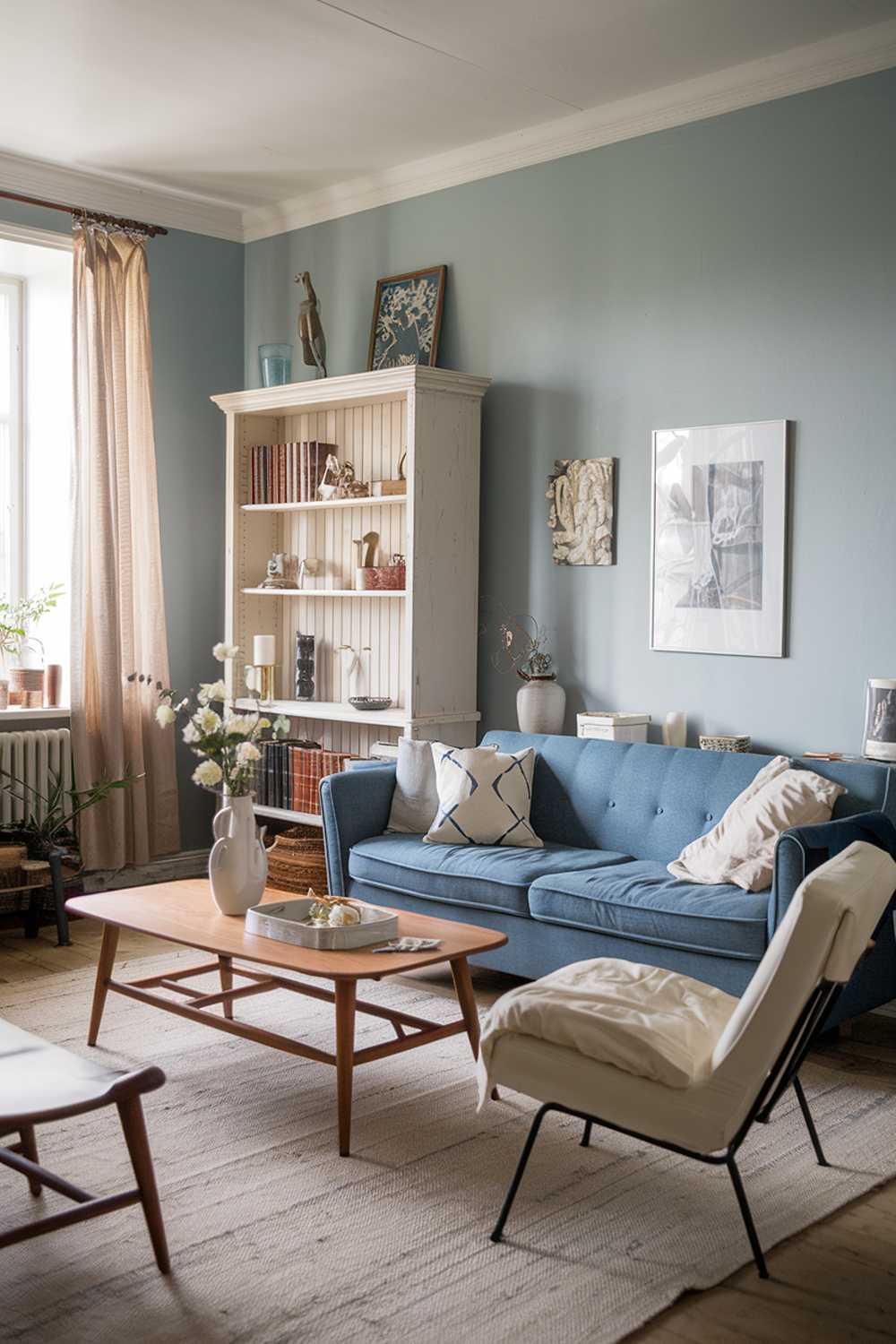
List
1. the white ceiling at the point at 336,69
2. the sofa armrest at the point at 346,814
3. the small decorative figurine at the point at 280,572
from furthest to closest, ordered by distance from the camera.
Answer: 1. the small decorative figurine at the point at 280,572
2. the sofa armrest at the point at 346,814
3. the white ceiling at the point at 336,69

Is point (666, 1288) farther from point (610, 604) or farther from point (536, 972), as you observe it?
point (610, 604)

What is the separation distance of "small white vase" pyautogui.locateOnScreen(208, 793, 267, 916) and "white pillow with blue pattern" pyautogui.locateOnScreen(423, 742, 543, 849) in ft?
3.21

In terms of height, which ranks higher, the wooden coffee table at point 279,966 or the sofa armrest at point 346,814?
the sofa armrest at point 346,814

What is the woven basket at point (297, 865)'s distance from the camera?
17.4ft

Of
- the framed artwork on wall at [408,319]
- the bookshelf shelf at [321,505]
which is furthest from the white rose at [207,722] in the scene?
the framed artwork on wall at [408,319]

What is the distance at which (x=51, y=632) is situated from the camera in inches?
239

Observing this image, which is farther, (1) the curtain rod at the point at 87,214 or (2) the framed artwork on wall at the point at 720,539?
(1) the curtain rod at the point at 87,214

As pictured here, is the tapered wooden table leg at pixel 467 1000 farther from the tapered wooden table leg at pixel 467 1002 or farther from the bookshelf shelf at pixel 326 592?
the bookshelf shelf at pixel 326 592

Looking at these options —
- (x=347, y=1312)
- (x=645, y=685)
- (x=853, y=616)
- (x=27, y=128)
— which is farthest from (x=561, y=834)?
(x=27, y=128)

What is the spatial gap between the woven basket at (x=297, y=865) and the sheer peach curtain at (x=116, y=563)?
799 mm

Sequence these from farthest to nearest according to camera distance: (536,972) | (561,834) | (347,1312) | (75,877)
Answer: (75,877), (561,834), (536,972), (347,1312)

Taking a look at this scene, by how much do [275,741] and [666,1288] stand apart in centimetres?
366

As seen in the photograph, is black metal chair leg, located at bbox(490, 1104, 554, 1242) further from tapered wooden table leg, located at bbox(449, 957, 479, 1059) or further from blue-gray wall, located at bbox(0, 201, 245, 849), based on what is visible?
blue-gray wall, located at bbox(0, 201, 245, 849)

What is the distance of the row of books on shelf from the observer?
228 inches
